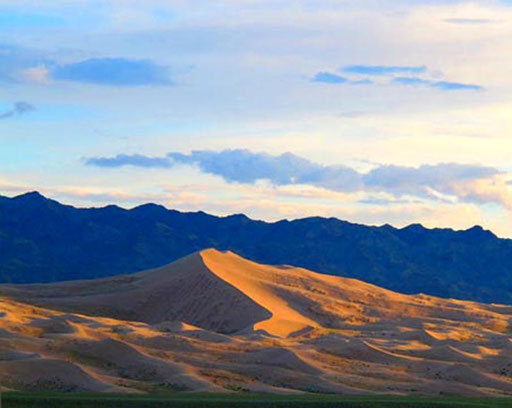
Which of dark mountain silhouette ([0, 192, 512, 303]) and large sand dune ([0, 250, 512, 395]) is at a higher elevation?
dark mountain silhouette ([0, 192, 512, 303])

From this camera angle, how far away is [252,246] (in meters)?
168

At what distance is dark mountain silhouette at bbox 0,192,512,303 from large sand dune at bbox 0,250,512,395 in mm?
61681

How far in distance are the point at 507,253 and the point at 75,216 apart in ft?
221

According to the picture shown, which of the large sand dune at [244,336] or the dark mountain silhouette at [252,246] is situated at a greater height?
the dark mountain silhouette at [252,246]

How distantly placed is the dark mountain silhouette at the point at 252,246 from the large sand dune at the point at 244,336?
61681 millimetres

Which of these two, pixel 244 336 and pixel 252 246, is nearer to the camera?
pixel 244 336

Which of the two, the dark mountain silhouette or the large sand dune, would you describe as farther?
the dark mountain silhouette

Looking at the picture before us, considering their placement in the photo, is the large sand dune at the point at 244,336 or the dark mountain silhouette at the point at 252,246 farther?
the dark mountain silhouette at the point at 252,246

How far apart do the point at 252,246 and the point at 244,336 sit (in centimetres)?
10997

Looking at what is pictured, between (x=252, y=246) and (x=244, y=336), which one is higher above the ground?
(x=252, y=246)

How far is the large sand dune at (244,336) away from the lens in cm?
3994

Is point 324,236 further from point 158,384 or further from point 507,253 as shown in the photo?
point 158,384

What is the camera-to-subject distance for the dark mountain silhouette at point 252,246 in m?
150

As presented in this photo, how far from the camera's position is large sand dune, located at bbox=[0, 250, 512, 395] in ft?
131
